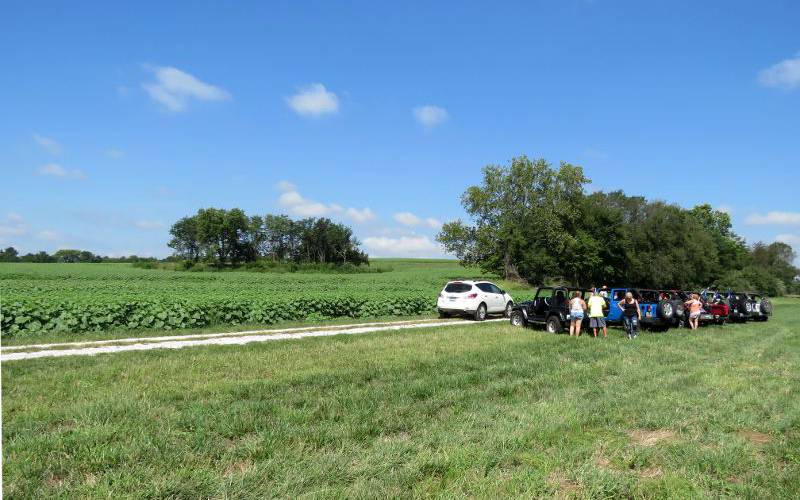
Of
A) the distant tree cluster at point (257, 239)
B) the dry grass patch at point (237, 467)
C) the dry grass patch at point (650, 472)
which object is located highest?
the distant tree cluster at point (257, 239)

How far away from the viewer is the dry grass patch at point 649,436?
5.89m

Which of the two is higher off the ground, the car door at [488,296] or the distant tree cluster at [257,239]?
the distant tree cluster at [257,239]

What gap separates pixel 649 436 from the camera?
6137 mm

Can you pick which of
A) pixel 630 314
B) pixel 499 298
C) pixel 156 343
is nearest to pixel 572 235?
pixel 499 298

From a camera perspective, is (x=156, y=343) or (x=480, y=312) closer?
(x=156, y=343)

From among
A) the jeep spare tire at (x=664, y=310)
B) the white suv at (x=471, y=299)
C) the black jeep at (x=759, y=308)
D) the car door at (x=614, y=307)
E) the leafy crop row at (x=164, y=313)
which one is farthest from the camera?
the black jeep at (x=759, y=308)

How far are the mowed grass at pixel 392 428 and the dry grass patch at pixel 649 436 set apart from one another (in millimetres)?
34

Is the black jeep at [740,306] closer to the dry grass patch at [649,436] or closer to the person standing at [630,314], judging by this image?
the person standing at [630,314]

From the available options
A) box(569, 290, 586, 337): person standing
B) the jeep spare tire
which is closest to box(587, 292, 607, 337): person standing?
box(569, 290, 586, 337): person standing

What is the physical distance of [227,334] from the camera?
53.5ft

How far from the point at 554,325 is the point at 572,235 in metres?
54.9

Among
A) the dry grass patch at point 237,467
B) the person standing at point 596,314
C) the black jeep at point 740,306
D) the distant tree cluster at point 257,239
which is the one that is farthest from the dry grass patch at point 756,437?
the distant tree cluster at point 257,239

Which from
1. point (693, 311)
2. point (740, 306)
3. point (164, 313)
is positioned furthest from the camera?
point (740, 306)

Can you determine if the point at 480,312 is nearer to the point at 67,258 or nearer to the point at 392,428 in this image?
the point at 392,428
